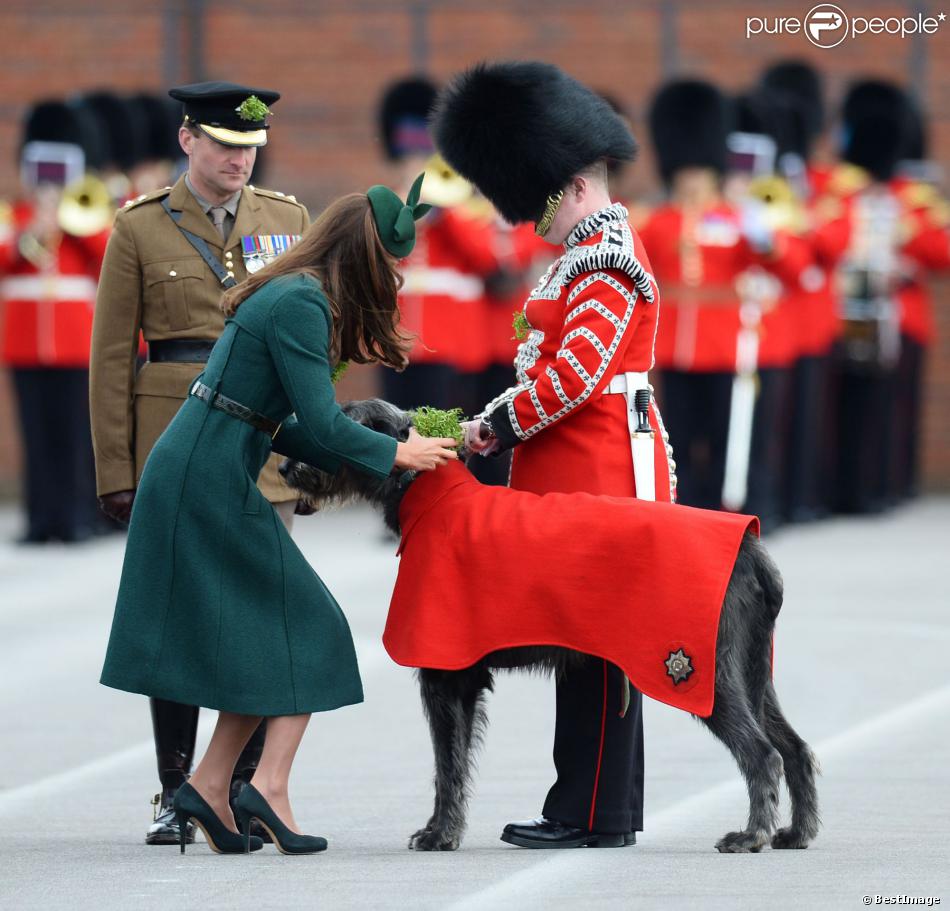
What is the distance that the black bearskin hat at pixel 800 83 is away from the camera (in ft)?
55.6

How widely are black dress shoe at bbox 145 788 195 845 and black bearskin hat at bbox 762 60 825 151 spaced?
11.3m

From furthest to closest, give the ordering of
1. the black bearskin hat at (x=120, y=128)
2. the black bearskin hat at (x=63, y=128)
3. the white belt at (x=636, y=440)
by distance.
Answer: the black bearskin hat at (x=120, y=128), the black bearskin hat at (x=63, y=128), the white belt at (x=636, y=440)

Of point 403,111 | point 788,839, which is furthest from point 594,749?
point 403,111

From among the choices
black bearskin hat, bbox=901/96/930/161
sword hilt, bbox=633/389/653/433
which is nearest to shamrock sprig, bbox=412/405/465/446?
sword hilt, bbox=633/389/653/433

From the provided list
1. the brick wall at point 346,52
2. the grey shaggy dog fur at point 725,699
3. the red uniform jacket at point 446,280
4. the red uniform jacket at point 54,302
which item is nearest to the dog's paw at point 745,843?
the grey shaggy dog fur at point 725,699

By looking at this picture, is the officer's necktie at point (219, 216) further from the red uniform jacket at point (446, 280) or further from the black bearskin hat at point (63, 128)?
the black bearskin hat at point (63, 128)

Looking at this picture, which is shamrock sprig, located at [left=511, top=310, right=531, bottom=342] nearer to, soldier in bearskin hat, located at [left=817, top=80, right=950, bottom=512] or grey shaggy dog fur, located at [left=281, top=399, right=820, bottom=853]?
grey shaggy dog fur, located at [left=281, top=399, right=820, bottom=853]

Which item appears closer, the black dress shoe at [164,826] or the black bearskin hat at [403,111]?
the black dress shoe at [164,826]

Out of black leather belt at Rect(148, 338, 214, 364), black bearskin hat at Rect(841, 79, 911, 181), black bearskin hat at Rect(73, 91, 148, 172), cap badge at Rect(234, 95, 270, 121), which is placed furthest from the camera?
black bearskin hat at Rect(841, 79, 911, 181)

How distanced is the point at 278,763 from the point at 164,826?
606 mm

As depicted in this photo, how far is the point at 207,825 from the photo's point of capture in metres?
5.93

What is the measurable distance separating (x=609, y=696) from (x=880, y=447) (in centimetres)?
1071

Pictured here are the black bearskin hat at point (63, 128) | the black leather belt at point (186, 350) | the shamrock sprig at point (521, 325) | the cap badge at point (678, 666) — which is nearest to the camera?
the cap badge at point (678, 666)

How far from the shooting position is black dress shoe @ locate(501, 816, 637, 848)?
607 centimetres
